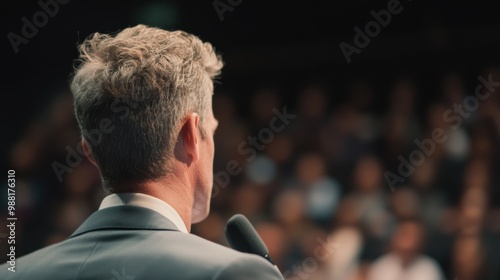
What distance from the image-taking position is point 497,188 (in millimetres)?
3807

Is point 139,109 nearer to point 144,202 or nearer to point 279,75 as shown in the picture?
point 144,202

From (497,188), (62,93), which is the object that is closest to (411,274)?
(497,188)

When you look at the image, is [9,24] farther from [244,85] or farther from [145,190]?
[145,190]

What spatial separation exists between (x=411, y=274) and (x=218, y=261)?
2918 mm

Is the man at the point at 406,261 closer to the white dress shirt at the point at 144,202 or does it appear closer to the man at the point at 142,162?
the man at the point at 142,162

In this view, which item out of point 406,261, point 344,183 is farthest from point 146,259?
point 344,183

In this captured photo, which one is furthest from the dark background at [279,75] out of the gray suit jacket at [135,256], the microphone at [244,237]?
the gray suit jacket at [135,256]

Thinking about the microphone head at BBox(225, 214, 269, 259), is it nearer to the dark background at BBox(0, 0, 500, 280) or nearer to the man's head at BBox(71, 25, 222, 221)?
the man's head at BBox(71, 25, 222, 221)

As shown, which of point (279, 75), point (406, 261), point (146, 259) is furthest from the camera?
point (279, 75)

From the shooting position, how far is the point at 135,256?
917 mm

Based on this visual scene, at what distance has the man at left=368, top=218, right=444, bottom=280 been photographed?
362 centimetres

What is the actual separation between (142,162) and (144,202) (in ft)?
0.18

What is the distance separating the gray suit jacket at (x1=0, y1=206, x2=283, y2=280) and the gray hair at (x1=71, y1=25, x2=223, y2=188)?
7cm

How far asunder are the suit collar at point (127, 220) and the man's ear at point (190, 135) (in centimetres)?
11
